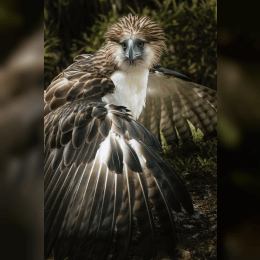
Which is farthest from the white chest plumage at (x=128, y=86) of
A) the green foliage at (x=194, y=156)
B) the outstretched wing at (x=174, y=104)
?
the green foliage at (x=194, y=156)

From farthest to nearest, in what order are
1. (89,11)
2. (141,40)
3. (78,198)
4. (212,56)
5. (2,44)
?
(212,56) → (89,11) → (141,40) → (78,198) → (2,44)

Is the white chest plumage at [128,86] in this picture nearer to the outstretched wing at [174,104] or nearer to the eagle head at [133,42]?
the eagle head at [133,42]

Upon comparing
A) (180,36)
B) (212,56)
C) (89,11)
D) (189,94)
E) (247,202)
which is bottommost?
(247,202)

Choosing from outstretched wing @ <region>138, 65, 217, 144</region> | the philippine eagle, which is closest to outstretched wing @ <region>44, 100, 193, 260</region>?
the philippine eagle

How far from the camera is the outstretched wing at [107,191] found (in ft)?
3.30

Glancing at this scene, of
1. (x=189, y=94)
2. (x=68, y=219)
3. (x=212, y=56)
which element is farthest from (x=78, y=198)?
(x=212, y=56)

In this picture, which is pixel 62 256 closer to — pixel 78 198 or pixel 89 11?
pixel 78 198

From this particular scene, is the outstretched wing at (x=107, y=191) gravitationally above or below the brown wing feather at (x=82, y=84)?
below

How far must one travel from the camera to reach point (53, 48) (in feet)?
6.24

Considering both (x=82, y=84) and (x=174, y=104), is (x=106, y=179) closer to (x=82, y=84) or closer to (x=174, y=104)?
(x=82, y=84)

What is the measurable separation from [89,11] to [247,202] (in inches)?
56.7

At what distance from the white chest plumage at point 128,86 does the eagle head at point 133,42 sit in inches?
1.5

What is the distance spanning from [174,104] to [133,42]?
1.85ft

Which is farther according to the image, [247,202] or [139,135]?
[139,135]
